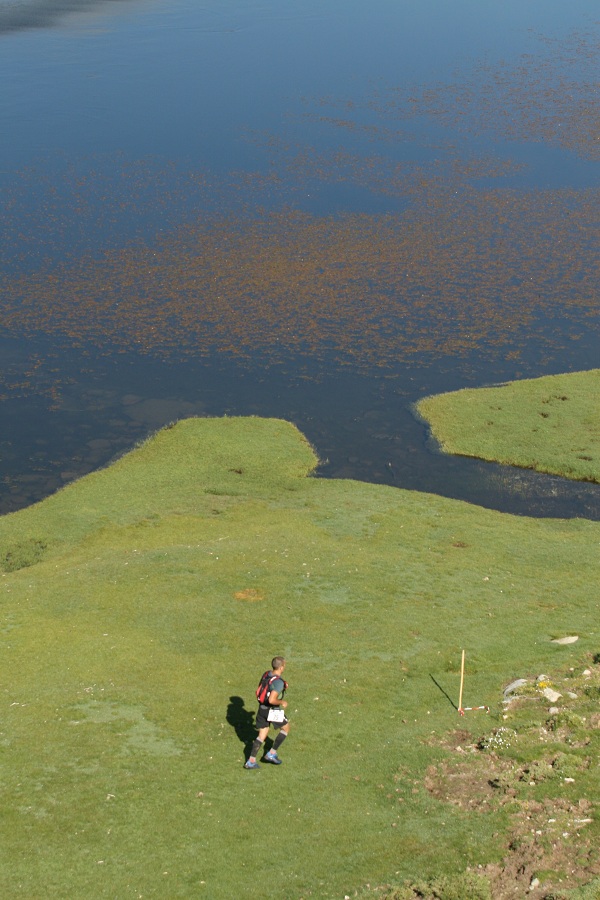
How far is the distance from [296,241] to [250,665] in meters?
58.9

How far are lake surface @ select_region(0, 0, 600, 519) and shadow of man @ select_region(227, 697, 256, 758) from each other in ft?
80.8

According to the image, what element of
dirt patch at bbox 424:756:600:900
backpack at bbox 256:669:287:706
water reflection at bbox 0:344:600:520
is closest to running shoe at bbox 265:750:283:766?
backpack at bbox 256:669:287:706

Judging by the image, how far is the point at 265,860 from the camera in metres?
21.2

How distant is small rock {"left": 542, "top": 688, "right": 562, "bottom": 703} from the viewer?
27625mm

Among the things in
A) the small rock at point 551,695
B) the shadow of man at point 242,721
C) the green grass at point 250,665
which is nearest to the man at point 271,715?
the green grass at point 250,665

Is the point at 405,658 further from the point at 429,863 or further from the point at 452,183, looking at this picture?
the point at 452,183

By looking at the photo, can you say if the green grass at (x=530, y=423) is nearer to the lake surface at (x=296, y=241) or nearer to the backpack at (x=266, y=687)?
the lake surface at (x=296, y=241)

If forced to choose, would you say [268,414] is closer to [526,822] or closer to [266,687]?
[266,687]

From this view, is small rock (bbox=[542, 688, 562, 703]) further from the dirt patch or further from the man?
the man

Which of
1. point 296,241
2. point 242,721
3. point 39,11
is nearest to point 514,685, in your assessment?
point 242,721

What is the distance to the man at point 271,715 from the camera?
2350cm

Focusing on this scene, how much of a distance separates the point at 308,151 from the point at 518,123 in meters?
26.7

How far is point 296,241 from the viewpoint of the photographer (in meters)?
83.1

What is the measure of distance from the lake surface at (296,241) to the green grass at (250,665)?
7.65m
